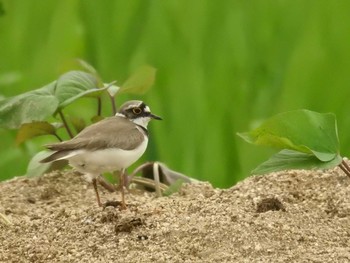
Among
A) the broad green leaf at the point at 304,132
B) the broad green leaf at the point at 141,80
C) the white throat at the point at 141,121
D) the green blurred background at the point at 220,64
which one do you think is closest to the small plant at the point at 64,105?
the broad green leaf at the point at 141,80

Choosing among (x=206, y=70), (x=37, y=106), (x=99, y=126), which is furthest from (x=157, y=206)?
(x=206, y=70)

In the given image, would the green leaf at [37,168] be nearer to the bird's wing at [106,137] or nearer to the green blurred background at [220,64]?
the bird's wing at [106,137]

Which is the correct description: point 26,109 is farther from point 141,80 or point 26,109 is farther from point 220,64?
point 220,64

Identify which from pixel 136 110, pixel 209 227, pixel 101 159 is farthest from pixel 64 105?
pixel 209 227

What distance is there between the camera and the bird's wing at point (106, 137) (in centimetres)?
253

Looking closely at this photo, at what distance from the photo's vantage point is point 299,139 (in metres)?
2.46

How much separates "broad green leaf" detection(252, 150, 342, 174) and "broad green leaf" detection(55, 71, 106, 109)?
63 cm

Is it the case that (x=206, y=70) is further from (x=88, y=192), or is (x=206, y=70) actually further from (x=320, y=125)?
(x=320, y=125)

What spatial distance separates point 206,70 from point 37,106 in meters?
1.04

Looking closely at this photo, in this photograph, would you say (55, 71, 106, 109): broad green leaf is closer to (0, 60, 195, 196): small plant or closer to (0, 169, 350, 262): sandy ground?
(0, 60, 195, 196): small plant

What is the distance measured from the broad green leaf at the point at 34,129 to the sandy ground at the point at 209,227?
289 mm

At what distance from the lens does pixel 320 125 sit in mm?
2457

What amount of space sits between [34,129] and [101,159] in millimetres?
533

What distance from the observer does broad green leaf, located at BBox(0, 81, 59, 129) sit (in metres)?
2.80
